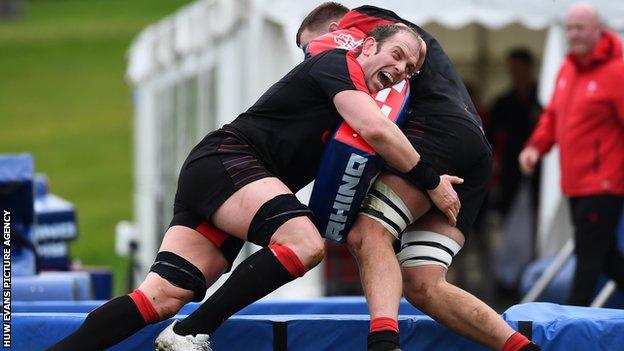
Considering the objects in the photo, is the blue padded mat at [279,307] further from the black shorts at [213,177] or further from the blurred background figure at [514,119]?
the blurred background figure at [514,119]

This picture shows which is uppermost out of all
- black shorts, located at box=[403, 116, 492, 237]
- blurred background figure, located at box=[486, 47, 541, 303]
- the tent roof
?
the tent roof

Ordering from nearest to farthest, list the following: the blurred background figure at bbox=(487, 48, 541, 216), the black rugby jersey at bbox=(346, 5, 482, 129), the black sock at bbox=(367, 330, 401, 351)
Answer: the black sock at bbox=(367, 330, 401, 351) < the black rugby jersey at bbox=(346, 5, 482, 129) < the blurred background figure at bbox=(487, 48, 541, 216)

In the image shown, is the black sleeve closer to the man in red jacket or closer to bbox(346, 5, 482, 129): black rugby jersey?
bbox(346, 5, 482, 129): black rugby jersey

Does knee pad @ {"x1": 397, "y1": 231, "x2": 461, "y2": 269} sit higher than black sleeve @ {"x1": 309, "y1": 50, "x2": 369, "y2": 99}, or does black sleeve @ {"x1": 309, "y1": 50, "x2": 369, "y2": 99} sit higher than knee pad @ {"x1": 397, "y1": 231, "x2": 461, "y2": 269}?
black sleeve @ {"x1": 309, "y1": 50, "x2": 369, "y2": 99}

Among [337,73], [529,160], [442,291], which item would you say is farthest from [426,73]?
[529,160]

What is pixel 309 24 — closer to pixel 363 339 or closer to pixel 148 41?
pixel 363 339

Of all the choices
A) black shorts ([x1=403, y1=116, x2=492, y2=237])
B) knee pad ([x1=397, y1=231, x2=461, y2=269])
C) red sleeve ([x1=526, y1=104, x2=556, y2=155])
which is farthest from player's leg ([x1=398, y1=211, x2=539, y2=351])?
red sleeve ([x1=526, y1=104, x2=556, y2=155])

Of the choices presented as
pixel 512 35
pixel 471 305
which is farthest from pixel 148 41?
pixel 471 305

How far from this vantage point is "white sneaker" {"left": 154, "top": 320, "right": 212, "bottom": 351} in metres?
4.68

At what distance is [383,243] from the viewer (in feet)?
15.9

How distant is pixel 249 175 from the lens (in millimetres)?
4812

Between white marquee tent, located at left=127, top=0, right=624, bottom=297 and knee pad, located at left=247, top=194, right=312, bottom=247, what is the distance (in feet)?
10.5

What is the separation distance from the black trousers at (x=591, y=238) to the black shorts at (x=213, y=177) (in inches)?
121

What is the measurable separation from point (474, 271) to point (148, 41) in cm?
441
